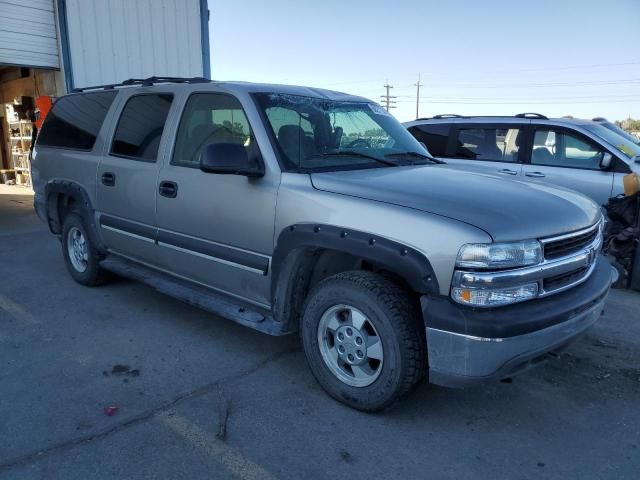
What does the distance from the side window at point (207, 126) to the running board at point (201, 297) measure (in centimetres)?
98

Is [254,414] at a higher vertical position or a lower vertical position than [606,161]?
lower

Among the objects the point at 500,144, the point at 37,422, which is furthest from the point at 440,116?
the point at 37,422

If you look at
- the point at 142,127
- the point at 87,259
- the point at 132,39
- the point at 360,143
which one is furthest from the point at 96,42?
the point at 360,143

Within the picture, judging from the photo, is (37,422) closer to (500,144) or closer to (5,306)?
(5,306)

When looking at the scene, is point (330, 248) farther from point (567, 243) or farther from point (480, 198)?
point (567, 243)

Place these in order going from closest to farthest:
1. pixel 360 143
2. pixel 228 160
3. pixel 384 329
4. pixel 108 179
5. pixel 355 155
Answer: pixel 384 329 → pixel 228 160 → pixel 355 155 → pixel 360 143 → pixel 108 179

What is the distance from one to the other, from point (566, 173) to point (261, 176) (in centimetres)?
494

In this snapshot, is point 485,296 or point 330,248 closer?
point 485,296

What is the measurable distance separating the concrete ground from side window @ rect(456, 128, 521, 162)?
342cm

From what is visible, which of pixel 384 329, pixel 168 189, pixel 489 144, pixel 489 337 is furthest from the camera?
pixel 489 144

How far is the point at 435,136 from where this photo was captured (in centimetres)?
797

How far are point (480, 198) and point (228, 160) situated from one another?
1533mm

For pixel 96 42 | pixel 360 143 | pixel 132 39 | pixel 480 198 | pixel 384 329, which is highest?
pixel 132 39

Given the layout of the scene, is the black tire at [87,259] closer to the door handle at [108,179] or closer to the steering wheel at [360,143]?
the door handle at [108,179]
